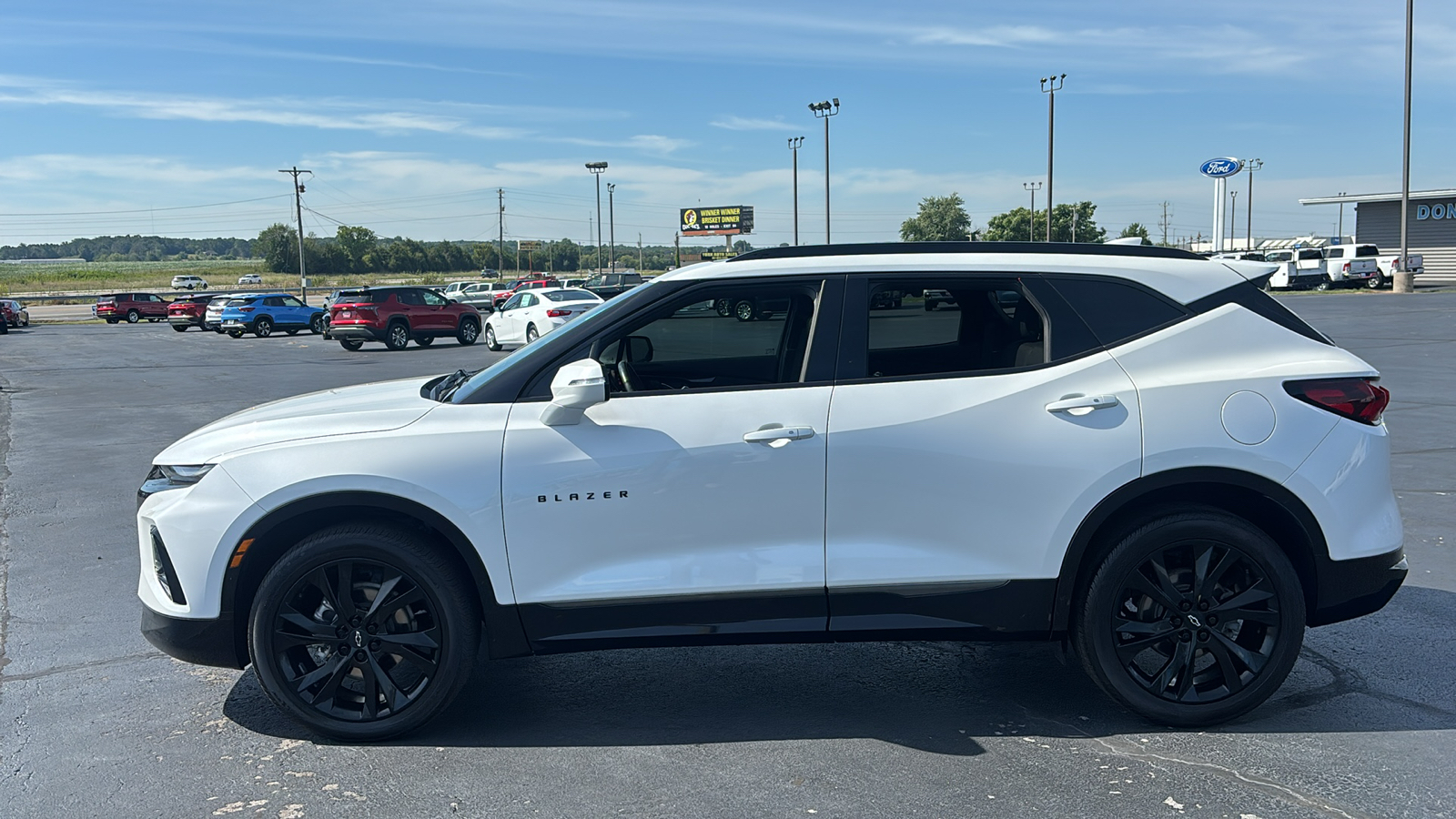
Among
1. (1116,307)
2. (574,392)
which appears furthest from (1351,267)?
(574,392)

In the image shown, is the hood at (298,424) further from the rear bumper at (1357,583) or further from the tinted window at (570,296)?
the tinted window at (570,296)

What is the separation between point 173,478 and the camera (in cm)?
405

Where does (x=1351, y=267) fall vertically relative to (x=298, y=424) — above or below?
above

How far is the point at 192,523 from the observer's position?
12.9 ft

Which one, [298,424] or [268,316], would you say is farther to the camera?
[268,316]

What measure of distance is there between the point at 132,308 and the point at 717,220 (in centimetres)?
6443

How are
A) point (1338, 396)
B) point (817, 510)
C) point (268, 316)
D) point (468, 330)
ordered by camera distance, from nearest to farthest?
point (817, 510) → point (1338, 396) → point (468, 330) → point (268, 316)

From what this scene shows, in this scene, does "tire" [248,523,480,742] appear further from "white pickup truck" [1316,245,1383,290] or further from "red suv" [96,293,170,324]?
"red suv" [96,293,170,324]

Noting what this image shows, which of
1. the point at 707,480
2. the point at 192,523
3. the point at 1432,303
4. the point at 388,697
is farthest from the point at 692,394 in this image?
the point at 1432,303

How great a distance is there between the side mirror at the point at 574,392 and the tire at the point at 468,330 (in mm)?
27958

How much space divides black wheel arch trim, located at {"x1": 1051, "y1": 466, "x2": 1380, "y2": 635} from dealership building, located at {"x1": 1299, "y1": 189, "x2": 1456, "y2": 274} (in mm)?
64733

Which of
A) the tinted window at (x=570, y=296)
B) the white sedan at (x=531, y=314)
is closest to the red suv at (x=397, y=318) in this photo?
the white sedan at (x=531, y=314)

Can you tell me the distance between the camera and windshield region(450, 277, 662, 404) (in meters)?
4.07

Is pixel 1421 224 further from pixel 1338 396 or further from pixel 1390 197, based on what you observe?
pixel 1338 396
